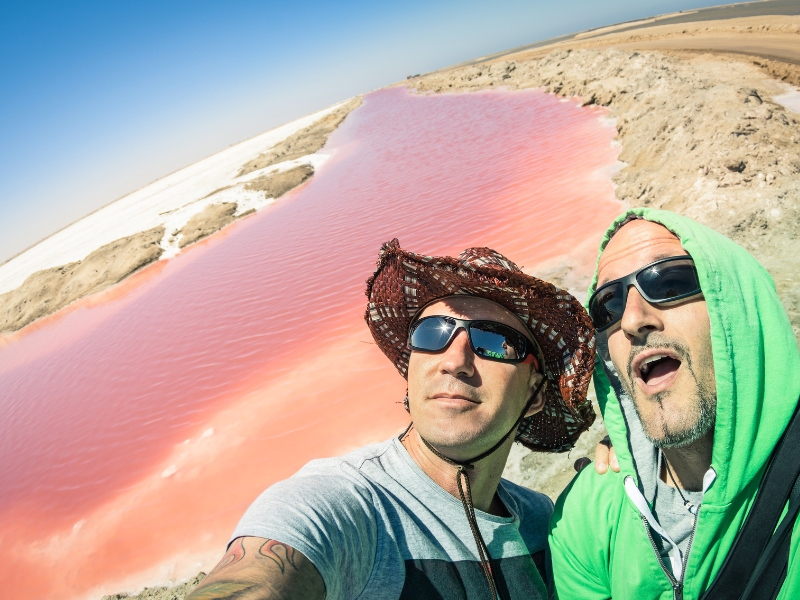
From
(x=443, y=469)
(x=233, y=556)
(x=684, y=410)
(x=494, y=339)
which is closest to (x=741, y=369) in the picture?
(x=684, y=410)

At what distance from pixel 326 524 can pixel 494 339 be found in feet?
3.19

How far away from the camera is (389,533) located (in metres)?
1.53

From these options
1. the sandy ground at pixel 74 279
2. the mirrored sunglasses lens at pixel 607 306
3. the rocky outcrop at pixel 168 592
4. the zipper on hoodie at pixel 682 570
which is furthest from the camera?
the sandy ground at pixel 74 279

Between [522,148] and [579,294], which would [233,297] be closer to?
[579,294]

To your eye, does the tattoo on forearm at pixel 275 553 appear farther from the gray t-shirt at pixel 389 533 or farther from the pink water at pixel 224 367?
the pink water at pixel 224 367

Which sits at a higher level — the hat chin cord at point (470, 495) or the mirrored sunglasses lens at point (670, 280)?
the mirrored sunglasses lens at point (670, 280)

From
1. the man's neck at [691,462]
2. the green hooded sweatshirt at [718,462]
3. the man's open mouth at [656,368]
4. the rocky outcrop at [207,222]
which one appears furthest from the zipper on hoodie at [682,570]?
the rocky outcrop at [207,222]

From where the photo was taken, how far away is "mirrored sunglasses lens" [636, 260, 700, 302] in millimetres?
1585

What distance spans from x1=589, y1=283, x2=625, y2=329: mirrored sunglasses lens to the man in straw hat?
2.3 inches

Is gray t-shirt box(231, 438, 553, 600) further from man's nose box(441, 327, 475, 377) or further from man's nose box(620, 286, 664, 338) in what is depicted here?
man's nose box(620, 286, 664, 338)

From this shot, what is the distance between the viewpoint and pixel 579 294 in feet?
16.8

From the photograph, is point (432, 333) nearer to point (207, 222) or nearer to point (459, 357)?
point (459, 357)

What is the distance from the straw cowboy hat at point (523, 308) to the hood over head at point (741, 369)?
47cm

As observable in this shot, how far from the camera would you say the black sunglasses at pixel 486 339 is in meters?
1.86
